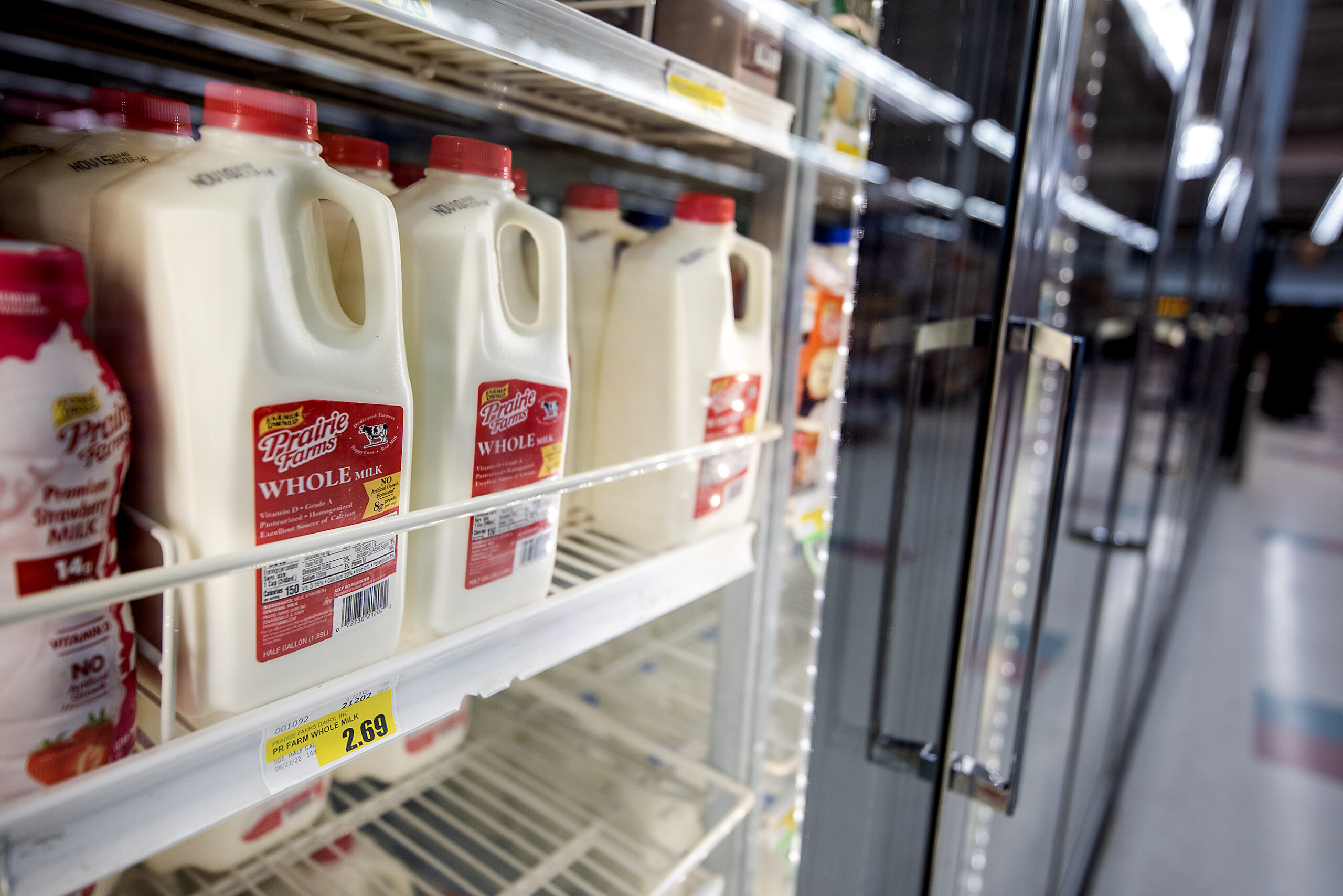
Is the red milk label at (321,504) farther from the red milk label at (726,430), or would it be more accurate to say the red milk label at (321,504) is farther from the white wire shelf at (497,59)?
the red milk label at (726,430)

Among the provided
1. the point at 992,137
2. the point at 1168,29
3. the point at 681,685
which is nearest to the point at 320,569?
the point at 992,137

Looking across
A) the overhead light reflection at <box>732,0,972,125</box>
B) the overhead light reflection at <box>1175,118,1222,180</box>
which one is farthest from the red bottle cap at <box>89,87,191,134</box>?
the overhead light reflection at <box>1175,118,1222,180</box>

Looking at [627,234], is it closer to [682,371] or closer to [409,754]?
[682,371]

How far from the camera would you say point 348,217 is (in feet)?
2.46

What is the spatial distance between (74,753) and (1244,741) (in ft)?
11.9

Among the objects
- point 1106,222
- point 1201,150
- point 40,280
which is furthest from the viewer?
point 1201,150

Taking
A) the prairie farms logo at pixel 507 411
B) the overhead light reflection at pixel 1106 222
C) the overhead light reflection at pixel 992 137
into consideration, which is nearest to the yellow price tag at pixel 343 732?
the prairie farms logo at pixel 507 411

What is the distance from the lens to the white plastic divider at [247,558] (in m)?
0.42

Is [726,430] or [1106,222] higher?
[1106,222]

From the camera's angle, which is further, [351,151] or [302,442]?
[351,151]

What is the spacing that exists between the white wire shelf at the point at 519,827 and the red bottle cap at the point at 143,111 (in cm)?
86

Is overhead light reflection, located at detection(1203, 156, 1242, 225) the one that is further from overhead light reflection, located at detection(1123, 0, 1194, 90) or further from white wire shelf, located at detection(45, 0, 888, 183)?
white wire shelf, located at detection(45, 0, 888, 183)

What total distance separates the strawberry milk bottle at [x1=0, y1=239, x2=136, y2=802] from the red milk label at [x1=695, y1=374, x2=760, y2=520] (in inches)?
24.8

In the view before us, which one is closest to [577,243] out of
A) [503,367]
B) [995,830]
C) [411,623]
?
[503,367]
